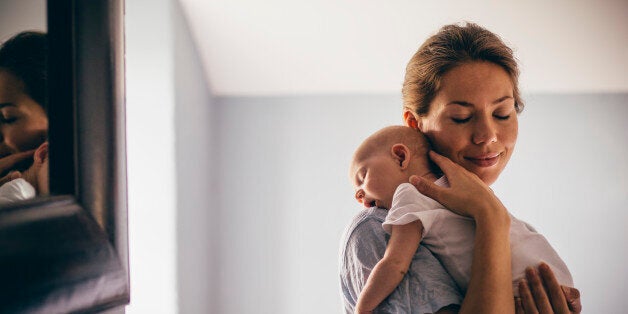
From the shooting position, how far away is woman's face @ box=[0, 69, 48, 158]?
61 cm

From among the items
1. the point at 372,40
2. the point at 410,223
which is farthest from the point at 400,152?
the point at 372,40

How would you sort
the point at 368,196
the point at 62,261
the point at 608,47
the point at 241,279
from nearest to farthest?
1. the point at 62,261
2. the point at 368,196
3. the point at 608,47
4. the point at 241,279

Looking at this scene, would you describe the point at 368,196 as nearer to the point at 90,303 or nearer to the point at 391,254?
the point at 391,254

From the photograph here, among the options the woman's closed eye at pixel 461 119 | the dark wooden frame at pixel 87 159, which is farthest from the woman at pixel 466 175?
the dark wooden frame at pixel 87 159

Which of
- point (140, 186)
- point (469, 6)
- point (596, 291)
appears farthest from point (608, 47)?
point (140, 186)

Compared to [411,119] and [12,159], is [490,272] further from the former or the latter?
[12,159]

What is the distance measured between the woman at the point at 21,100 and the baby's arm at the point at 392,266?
0.57 m

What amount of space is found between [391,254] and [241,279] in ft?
6.65

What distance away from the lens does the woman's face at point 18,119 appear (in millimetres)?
614

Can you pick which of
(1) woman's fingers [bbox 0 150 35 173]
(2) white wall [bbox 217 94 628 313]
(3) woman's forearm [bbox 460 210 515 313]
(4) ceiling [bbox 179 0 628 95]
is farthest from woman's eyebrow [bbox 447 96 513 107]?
(2) white wall [bbox 217 94 628 313]

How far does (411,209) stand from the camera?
997 mm

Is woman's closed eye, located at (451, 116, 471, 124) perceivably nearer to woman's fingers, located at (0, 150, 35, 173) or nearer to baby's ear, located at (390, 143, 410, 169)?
baby's ear, located at (390, 143, 410, 169)

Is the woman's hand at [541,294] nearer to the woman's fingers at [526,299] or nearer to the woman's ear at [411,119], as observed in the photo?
the woman's fingers at [526,299]

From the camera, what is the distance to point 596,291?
2426mm
